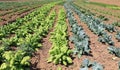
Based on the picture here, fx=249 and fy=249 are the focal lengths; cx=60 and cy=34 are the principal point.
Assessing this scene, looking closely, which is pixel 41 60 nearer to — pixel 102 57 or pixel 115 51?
pixel 102 57

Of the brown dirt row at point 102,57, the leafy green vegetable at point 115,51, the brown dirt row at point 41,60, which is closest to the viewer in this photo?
the brown dirt row at point 41,60

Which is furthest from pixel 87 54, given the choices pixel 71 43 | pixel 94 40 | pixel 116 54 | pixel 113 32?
pixel 113 32

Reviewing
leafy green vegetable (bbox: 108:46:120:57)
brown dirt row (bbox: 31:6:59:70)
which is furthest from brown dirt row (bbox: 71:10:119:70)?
brown dirt row (bbox: 31:6:59:70)

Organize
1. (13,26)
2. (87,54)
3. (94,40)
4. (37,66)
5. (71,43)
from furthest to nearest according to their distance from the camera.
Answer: (13,26), (94,40), (71,43), (87,54), (37,66)

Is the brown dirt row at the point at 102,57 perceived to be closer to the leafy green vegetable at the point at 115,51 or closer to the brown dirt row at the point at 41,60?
the leafy green vegetable at the point at 115,51

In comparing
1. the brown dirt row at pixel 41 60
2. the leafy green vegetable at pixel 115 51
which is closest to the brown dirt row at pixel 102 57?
the leafy green vegetable at pixel 115 51

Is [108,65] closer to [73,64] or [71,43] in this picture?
[73,64]

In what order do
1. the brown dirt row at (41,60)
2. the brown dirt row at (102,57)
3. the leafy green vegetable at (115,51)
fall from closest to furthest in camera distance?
the brown dirt row at (41,60) < the brown dirt row at (102,57) < the leafy green vegetable at (115,51)

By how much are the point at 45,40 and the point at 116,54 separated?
421cm

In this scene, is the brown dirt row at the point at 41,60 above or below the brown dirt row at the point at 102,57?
above

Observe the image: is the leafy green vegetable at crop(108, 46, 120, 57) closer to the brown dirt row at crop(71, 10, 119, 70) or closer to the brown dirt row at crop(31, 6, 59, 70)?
the brown dirt row at crop(71, 10, 119, 70)

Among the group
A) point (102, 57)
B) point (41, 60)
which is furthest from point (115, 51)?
point (41, 60)

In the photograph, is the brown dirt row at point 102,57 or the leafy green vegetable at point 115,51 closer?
the brown dirt row at point 102,57

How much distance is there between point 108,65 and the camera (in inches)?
348
